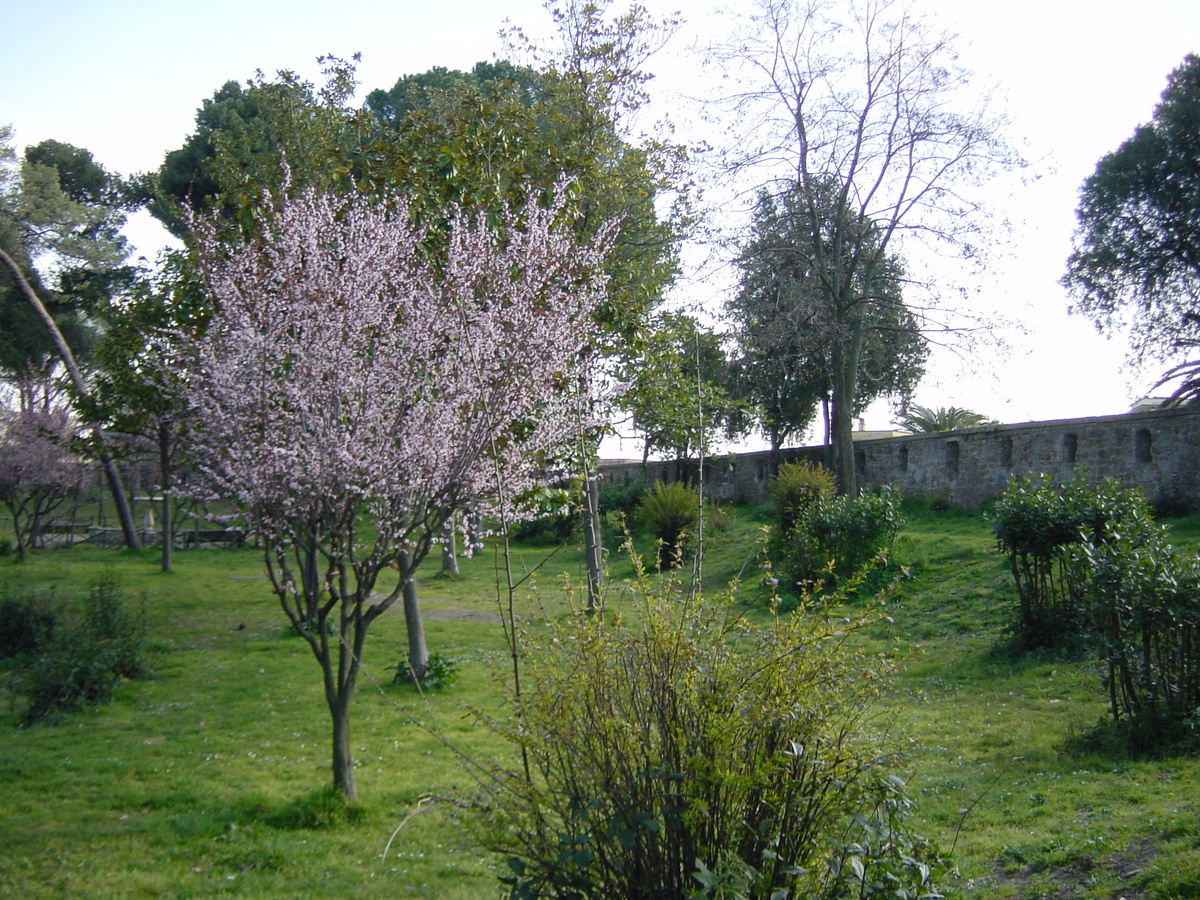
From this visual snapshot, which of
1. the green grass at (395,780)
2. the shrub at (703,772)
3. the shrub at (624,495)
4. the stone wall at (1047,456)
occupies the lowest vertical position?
the green grass at (395,780)

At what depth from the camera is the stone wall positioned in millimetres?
13727

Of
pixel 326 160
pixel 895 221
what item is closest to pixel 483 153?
pixel 326 160

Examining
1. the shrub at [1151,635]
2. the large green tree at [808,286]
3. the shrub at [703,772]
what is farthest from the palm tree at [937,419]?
the shrub at [703,772]

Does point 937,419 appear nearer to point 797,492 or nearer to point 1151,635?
point 797,492

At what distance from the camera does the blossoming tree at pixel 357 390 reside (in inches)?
209

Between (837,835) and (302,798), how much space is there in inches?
172

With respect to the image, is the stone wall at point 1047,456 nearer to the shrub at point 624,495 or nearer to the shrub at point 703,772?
the shrub at point 624,495

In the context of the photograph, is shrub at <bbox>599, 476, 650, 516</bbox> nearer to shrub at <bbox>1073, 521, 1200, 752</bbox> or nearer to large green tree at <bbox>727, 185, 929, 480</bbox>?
large green tree at <bbox>727, 185, 929, 480</bbox>

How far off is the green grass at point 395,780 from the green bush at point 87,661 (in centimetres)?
22

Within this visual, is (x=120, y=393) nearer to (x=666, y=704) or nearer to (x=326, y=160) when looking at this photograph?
Result: (x=326, y=160)

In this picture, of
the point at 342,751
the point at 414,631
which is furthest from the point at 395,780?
the point at 414,631

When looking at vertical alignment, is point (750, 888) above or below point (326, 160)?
below

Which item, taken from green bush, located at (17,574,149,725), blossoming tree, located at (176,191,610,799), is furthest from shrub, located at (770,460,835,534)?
blossoming tree, located at (176,191,610,799)

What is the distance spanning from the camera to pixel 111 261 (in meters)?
25.6
